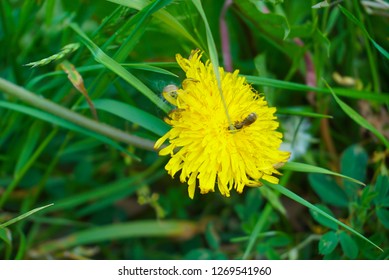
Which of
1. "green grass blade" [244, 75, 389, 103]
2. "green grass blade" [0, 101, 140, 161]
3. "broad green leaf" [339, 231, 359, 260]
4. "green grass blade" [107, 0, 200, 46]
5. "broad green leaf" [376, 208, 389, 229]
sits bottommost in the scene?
"broad green leaf" [339, 231, 359, 260]

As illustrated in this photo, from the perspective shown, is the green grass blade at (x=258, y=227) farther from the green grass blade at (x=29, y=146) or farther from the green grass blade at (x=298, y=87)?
the green grass blade at (x=29, y=146)

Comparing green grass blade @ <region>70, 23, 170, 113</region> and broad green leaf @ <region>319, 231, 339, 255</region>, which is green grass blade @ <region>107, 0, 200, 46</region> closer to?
green grass blade @ <region>70, 23, 170, 113</region>

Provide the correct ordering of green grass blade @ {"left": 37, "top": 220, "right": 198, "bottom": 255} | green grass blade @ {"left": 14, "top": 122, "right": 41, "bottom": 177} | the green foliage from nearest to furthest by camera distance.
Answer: the green foliage < green grass blade @ {"left": 14, "top": 122, "right": 41, "bottom": 177} < green grass blade @ {"left": 37, "top": 220, "right": 198, "bottom": 255}

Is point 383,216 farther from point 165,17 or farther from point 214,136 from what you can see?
point 165,17

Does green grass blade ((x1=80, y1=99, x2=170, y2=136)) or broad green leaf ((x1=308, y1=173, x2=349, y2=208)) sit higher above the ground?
green grass blade ((x1=80, y1=99, x2=170, y2=136))

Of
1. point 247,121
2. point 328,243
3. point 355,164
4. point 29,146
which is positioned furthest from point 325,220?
point 29,146

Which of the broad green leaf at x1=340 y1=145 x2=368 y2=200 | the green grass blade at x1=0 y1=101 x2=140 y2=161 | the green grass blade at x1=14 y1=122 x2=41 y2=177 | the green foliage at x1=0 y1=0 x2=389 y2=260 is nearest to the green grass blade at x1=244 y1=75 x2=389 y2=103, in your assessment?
the green foliage at x1=0 y1=0 x2=389 y2=260

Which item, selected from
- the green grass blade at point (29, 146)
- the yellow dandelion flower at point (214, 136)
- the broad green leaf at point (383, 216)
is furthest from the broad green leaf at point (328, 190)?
the green grass blade at point (29, 146)

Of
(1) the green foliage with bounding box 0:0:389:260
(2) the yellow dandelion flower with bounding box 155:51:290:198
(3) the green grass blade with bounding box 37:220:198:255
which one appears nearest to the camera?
(2) the yellow dandelion flower with bounding box 155:51:290:198
